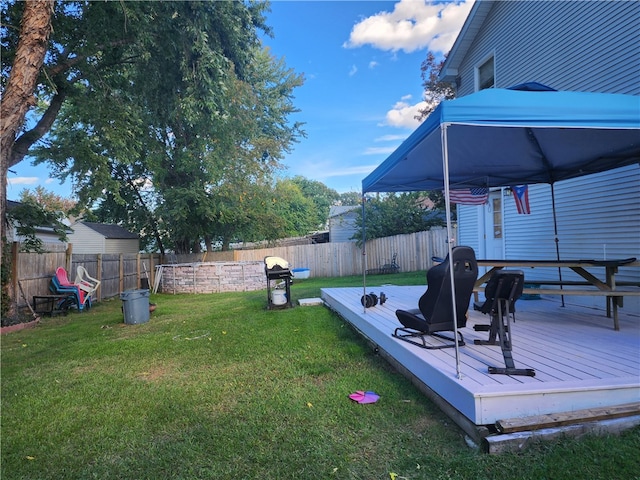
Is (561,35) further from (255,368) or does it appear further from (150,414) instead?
(150,414)

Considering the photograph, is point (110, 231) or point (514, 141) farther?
point (110, 231)

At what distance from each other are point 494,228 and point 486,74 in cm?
376

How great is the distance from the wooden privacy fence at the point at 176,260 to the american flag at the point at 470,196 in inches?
253

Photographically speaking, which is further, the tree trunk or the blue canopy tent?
the tree trunk

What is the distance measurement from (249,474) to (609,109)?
3.66m

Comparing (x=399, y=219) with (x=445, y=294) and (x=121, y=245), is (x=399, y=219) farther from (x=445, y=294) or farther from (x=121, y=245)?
(x=121, y=245)

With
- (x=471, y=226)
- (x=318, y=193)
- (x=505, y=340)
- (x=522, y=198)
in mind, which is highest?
(x=318, y=193)

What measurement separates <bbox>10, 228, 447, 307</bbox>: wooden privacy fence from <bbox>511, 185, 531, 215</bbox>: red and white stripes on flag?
624 cm

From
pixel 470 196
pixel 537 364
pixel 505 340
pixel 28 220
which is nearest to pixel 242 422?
pixel 505 340

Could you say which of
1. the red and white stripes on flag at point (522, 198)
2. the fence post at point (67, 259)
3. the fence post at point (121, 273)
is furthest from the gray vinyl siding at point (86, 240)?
the red and white stripes on flag at point (522, 198)

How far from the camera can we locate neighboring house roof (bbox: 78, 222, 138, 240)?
1982 centimetres

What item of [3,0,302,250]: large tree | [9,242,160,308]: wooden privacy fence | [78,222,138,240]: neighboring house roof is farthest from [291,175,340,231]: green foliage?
[9,242,160,308]: wooden privacy fence

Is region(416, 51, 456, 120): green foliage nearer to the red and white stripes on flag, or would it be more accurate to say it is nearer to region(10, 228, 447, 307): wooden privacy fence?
region(10, 228, 447, 307): wooden privacy fence

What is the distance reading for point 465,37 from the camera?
910cm
